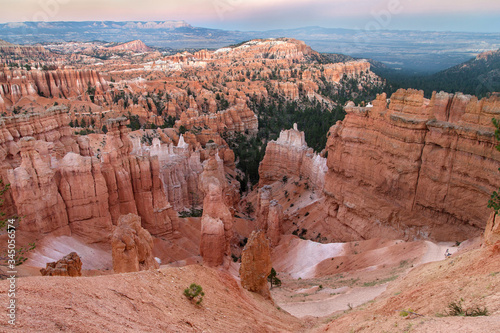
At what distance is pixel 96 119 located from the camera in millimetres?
47000

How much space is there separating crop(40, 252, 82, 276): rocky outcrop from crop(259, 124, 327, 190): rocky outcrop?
24.1m

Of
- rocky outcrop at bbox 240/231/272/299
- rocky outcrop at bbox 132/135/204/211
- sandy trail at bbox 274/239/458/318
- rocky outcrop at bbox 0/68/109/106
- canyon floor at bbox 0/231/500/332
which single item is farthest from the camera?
rocky outcrop at bbox 0/68/109/106

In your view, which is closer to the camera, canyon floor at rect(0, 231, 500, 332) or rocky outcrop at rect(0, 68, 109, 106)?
canyon floor at rect(0, 231, 500, 332)

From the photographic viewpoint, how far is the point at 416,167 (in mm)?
19609

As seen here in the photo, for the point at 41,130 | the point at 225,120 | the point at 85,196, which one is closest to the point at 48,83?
the point at 225,120

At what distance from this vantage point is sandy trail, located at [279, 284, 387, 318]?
13.1 metres

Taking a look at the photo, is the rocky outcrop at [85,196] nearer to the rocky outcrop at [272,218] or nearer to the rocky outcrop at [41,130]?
the rocky outcrop at [41,130]

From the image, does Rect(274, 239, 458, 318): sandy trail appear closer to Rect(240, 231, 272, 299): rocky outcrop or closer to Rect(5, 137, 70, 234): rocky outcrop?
Rect(240, 231, 272, 299): rocky outcrop

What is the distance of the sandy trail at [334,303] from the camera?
515 inches

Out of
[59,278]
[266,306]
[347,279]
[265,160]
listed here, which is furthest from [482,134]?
[265,160]

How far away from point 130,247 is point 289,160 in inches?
1068

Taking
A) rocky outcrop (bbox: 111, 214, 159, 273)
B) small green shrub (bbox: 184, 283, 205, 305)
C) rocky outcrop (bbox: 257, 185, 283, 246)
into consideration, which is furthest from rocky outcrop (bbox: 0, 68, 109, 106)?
small green shrub (bbox: 184, 283, 205, 305)

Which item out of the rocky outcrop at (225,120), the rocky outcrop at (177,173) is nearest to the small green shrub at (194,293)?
the rocky outcrop at (177,173)

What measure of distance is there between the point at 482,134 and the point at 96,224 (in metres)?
21.2
